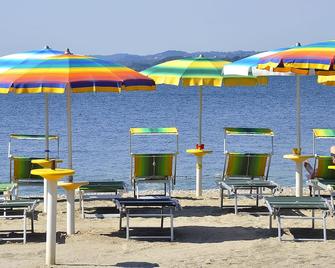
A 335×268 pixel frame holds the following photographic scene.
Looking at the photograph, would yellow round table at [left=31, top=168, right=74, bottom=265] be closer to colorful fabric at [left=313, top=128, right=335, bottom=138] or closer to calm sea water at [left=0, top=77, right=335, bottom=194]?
colorful fabric at [left=313, top=128, right=335, bottom=138]

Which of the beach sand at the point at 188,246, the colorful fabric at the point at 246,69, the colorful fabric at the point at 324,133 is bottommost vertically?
the beach sand at the point at 188,246

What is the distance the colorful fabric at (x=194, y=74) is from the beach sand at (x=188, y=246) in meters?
1.95

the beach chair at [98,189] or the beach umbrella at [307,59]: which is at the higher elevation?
the beach umbrella at [307,59]

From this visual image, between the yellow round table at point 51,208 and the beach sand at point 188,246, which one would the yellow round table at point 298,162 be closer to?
the beach sand at point 188,246

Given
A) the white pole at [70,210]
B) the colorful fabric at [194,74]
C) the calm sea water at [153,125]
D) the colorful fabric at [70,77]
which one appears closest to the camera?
the colorful fabric at [70,77]

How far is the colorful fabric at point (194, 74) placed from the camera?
1112cm

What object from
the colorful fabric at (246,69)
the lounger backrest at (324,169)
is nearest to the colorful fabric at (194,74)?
the colorful fabric at (246,69)

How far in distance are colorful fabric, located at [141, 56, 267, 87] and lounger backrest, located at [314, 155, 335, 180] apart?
1614mm

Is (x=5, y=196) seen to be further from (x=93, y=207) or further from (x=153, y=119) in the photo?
(x=153, y=119)

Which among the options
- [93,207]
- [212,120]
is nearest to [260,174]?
[93,207]

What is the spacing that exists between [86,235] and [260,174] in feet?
10.2

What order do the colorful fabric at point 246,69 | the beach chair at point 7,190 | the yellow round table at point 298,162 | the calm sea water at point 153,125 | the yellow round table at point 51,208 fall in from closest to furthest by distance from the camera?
the yellow round table at point 51,208, the beach chair at point 7,190, the colorful fabric at point 246,69, the yellow round table at point 298,162, the calm sea water at point 153,125

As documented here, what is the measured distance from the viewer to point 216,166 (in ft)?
65.3

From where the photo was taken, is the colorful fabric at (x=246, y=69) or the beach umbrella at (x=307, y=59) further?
the colorful fabric at (x=246, y=69)
